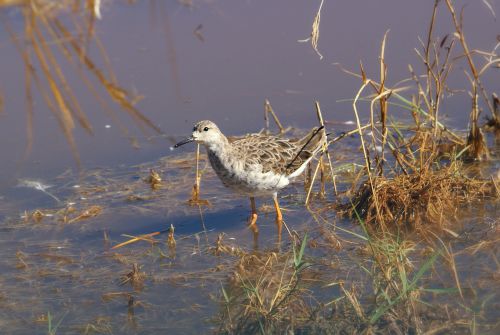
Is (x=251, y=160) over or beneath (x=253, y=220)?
over

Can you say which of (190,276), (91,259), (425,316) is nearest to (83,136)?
(91,259)

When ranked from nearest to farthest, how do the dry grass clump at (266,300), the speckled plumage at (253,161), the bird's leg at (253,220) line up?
the dry grass clump at (266,300) → the bird's leg at (253,220) → the speckled plumage at (253,161)

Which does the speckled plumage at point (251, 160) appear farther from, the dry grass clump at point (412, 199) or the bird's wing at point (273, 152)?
the dry grass clump at point (412, 199)

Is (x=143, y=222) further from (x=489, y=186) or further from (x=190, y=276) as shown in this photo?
(x=489, y=186)

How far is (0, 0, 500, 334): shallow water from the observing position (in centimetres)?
581

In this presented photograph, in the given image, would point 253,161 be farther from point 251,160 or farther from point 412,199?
point 412,199

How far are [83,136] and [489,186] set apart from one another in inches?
180

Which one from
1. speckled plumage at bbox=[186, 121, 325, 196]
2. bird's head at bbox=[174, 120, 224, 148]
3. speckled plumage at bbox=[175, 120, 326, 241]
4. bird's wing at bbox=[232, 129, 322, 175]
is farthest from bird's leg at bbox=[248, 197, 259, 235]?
bird's head at bbox=[174, 120, 224, 148]

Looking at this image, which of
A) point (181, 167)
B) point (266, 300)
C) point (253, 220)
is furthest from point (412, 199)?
point (181, 167)

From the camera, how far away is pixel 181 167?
8.67 m

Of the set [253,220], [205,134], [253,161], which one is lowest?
[253,220]

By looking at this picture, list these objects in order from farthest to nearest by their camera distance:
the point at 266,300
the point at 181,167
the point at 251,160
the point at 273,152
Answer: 1. the point at 181,167
2. the point at 273,152
3. the point at 251,160
4. the point at 266,300

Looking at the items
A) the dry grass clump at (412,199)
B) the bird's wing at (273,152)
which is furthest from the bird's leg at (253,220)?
the dry grass clump at (412,199)

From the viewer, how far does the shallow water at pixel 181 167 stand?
5.81m
